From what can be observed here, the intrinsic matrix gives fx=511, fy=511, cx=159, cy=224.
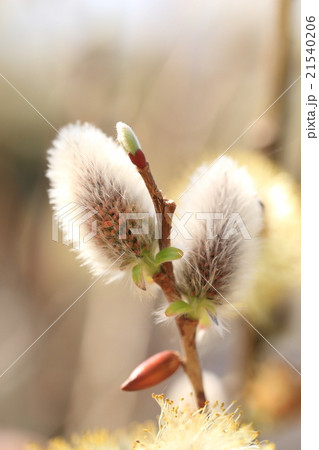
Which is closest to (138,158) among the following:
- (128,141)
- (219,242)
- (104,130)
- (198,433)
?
(128,141)

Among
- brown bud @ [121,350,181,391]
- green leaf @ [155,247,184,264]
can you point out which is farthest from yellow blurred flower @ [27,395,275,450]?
green leaf @ [155,247,184,264]

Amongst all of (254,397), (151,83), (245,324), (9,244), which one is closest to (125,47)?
(151,83)

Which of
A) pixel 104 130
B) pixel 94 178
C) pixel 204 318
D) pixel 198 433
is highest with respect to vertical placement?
pixel 104 130

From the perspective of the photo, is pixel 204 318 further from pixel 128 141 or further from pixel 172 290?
pixel 128 141

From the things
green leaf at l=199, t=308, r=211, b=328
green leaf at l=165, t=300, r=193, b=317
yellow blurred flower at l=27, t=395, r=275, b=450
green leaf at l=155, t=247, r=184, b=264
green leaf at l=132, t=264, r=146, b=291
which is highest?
green leaf at l=155, t=247, r=184, b=264

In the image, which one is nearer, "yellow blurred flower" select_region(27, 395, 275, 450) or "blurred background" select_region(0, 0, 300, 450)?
"yellow blurred flower" select_region(27, 395, 275, 450)

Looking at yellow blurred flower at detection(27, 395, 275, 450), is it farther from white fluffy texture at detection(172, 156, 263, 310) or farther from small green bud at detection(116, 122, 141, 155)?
small green bud at detection(116, 122, 141, 155)
